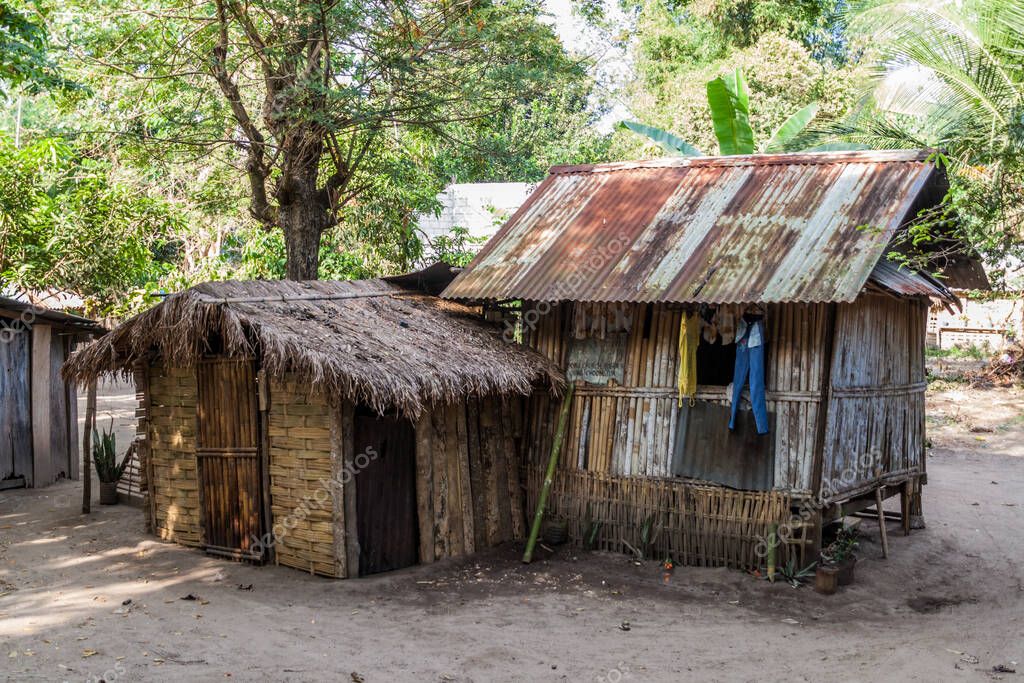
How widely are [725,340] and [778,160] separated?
254cm

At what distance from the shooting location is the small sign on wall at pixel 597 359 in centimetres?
977

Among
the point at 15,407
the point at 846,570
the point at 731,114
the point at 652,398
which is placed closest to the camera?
the point at 846,570

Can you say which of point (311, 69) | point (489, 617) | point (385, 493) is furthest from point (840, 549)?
point (311, 69)

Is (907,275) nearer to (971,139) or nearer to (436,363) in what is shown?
(971,139)

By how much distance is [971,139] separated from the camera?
1045 centimetres

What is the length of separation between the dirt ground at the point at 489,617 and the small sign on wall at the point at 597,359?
1852 millimetres

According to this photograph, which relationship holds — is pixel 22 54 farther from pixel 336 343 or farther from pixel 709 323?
pixel 709 323

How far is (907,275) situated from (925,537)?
3344mm

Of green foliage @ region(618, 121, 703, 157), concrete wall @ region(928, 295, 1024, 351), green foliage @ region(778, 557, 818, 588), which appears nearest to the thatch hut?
green foliage @ region(778, 557, 818, 588)

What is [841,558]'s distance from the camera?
9.09 meters

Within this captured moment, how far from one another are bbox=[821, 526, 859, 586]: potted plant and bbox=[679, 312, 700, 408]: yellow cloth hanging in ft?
6.61

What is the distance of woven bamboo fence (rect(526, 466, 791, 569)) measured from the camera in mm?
9023

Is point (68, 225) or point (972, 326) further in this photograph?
point (972, 326)

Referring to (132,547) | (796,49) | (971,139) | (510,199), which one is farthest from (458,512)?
(796,49)
